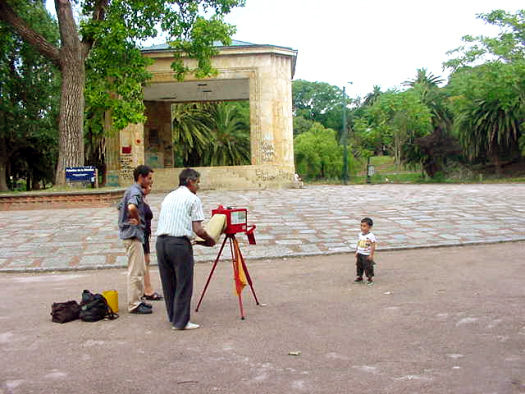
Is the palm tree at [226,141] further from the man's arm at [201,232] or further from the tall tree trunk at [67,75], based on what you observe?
the man's arm at [201,232]

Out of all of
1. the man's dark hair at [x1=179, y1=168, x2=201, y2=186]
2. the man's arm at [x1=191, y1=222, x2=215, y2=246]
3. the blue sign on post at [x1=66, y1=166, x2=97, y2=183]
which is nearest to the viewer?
the man's arm at [x1=191, y1=222, x2=215, y2=246]

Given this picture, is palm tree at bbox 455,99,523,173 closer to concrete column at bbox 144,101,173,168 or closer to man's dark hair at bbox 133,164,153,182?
concrete column at bbox 144,101,173,168

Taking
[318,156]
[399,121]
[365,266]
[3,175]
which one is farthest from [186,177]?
[318,156]

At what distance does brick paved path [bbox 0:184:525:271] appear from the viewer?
9.92m

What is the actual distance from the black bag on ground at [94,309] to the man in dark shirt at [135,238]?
1.02 ft

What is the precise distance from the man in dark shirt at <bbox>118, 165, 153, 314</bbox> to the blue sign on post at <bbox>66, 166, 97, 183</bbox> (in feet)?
38.4

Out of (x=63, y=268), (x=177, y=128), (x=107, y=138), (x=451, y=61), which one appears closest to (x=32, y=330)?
(x=63, y=268)

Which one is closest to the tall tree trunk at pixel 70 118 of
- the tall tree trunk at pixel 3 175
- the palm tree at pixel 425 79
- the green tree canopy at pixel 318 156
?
the tall tree trunk at pixel 3 175

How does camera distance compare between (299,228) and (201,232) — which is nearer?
(201,232)

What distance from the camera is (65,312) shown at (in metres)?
5.83

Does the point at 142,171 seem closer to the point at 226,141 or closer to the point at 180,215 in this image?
the point at 180,215

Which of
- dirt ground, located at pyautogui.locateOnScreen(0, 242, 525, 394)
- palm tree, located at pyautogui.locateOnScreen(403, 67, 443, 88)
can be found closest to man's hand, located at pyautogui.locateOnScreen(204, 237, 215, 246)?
dirt ground, located at pyautogui.locateOnScreen(0, 242, 525, 394)

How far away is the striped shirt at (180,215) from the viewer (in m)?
5.45

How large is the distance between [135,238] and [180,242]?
3.19ft
